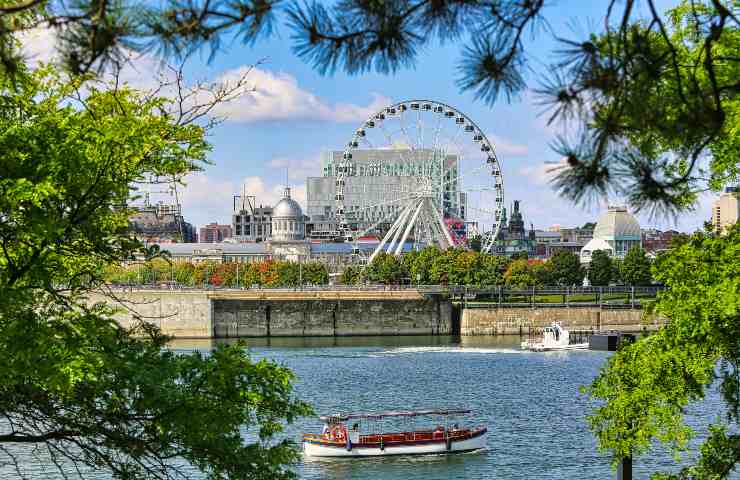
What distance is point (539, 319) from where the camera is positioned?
→ 93.3m

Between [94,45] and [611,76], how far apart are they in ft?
9.69

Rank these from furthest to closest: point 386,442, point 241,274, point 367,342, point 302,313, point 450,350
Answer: point 241,274 < point 302,313 < point 367,342 < point 450,350 < point 386,442

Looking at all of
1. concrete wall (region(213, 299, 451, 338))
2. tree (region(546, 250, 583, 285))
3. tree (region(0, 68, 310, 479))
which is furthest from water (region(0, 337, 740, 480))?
tree (region(546, 250, 583, 285))

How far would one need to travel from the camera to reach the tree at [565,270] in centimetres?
11675

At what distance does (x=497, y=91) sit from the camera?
7.36 metres

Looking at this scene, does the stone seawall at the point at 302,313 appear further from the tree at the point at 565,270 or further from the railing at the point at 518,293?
the tree at the point at 565,270

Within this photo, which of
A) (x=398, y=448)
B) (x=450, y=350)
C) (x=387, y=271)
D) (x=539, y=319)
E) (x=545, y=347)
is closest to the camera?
(x=398, y=448)

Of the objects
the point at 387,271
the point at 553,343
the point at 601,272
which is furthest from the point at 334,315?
the point at 601,272

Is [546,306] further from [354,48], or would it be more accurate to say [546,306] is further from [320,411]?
[354,48]

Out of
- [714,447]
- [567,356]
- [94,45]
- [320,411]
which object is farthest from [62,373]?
[567,356]

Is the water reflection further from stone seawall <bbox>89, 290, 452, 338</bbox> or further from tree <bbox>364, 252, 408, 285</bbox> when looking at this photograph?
tree <bbox>364, 252, 408, 285</bbox>

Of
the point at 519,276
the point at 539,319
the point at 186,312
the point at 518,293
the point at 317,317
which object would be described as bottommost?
the point at 539,319

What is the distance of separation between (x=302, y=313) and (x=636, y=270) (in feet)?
116

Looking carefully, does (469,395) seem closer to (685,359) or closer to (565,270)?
(685,359)
